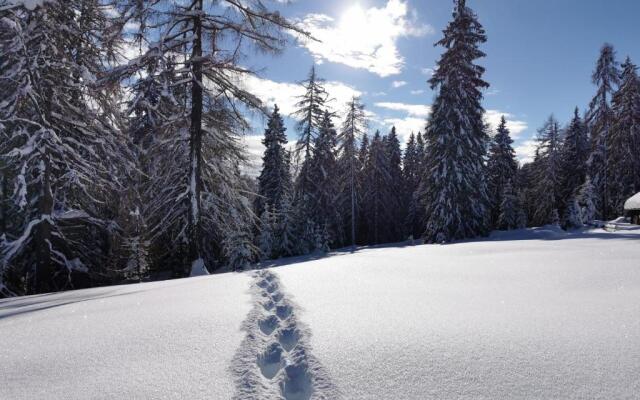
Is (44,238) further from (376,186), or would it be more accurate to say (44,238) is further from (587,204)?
(376,186)

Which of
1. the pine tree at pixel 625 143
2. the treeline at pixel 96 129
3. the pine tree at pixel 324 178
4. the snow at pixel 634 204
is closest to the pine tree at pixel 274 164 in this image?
the pine tree at pixel 324 178

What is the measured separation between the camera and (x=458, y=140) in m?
21.1

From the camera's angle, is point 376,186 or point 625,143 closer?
point 625,143

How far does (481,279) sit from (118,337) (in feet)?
16.8

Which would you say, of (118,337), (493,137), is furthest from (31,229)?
(493,137)

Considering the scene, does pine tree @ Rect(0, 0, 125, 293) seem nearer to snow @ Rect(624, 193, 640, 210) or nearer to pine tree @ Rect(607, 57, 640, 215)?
snow @ Rect(624, 193, 640, 210)

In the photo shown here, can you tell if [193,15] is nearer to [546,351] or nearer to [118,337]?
[118,337]

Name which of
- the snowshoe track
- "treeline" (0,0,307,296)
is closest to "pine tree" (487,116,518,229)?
"treeline" (0,0,307,296)

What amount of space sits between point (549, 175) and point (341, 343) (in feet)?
135

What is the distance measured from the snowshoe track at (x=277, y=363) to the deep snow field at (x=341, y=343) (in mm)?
12

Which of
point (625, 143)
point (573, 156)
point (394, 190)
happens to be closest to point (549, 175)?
point (573, 156)

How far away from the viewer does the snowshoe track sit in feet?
7.94

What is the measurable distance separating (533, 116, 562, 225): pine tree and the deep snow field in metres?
35.5

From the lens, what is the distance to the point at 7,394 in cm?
238
